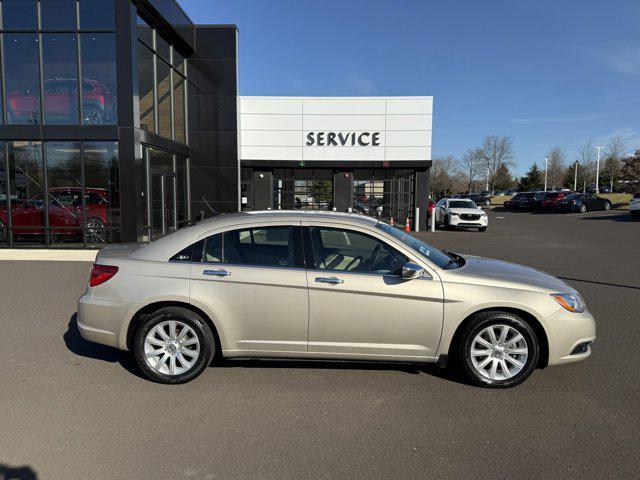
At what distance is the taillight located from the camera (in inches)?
174

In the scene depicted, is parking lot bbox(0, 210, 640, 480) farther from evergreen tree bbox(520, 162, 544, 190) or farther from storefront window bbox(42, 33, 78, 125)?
evergreen tree bbox(520, 162, 544, 190)

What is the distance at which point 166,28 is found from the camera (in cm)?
1628

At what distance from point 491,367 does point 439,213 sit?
21141 millimetres

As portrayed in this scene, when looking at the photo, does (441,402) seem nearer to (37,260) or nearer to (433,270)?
(433,270)

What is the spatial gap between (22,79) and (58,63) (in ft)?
3.91

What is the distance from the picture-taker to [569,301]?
429cm

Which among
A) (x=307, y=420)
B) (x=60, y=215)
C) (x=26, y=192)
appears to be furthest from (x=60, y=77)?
(x=307, y=420)

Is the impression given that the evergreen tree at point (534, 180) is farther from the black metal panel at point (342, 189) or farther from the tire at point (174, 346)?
the tire at point (174, 346)

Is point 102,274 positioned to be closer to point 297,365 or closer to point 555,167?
point 297,365

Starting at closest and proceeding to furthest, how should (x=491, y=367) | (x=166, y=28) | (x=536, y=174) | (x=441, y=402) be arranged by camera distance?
(x=441, y=402), (x=491, y=367), (x=166, y=28), (x=536, y=174)

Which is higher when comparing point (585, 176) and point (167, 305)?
point (585, 176)

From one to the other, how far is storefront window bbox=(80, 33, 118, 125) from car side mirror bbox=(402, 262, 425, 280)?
1217 centimetres

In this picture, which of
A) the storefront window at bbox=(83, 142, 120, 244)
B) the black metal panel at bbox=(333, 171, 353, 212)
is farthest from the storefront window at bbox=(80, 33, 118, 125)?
the black metal panel at bbox=(333, 171, 353, 212)

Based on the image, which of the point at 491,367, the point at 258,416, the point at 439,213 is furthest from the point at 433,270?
the point at 439,213
